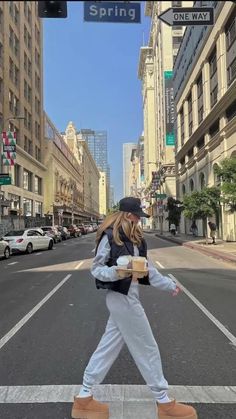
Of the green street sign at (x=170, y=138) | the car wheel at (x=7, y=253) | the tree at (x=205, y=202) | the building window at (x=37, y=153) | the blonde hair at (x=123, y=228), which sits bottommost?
the car wheel at (x=7, y=253)

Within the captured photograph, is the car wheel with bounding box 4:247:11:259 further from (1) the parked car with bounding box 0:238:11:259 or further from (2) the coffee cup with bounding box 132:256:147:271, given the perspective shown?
(2) the coffee cup with bounding box 132:256:147:271

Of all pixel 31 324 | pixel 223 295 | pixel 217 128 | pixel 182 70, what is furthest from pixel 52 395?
pixel 182 70

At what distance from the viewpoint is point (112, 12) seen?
5.19 metres

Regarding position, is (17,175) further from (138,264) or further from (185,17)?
(138,264)

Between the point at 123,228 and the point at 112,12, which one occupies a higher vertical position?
the point at 112,12

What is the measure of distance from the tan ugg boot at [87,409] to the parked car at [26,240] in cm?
2446

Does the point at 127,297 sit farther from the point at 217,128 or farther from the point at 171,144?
the point at 171,144

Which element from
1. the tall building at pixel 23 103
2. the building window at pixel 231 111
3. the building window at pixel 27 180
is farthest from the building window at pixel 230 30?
the building window at pixel 27 180

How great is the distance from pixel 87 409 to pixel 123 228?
160cm

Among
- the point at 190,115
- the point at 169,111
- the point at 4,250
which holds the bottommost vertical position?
the point at 4,250

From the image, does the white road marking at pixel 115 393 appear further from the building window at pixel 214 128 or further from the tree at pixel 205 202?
the building window at pixel 214 128

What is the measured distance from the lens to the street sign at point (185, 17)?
6.95 meters

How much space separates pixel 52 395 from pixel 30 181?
203ft

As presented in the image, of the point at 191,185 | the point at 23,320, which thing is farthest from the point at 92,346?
the point at 191,185
